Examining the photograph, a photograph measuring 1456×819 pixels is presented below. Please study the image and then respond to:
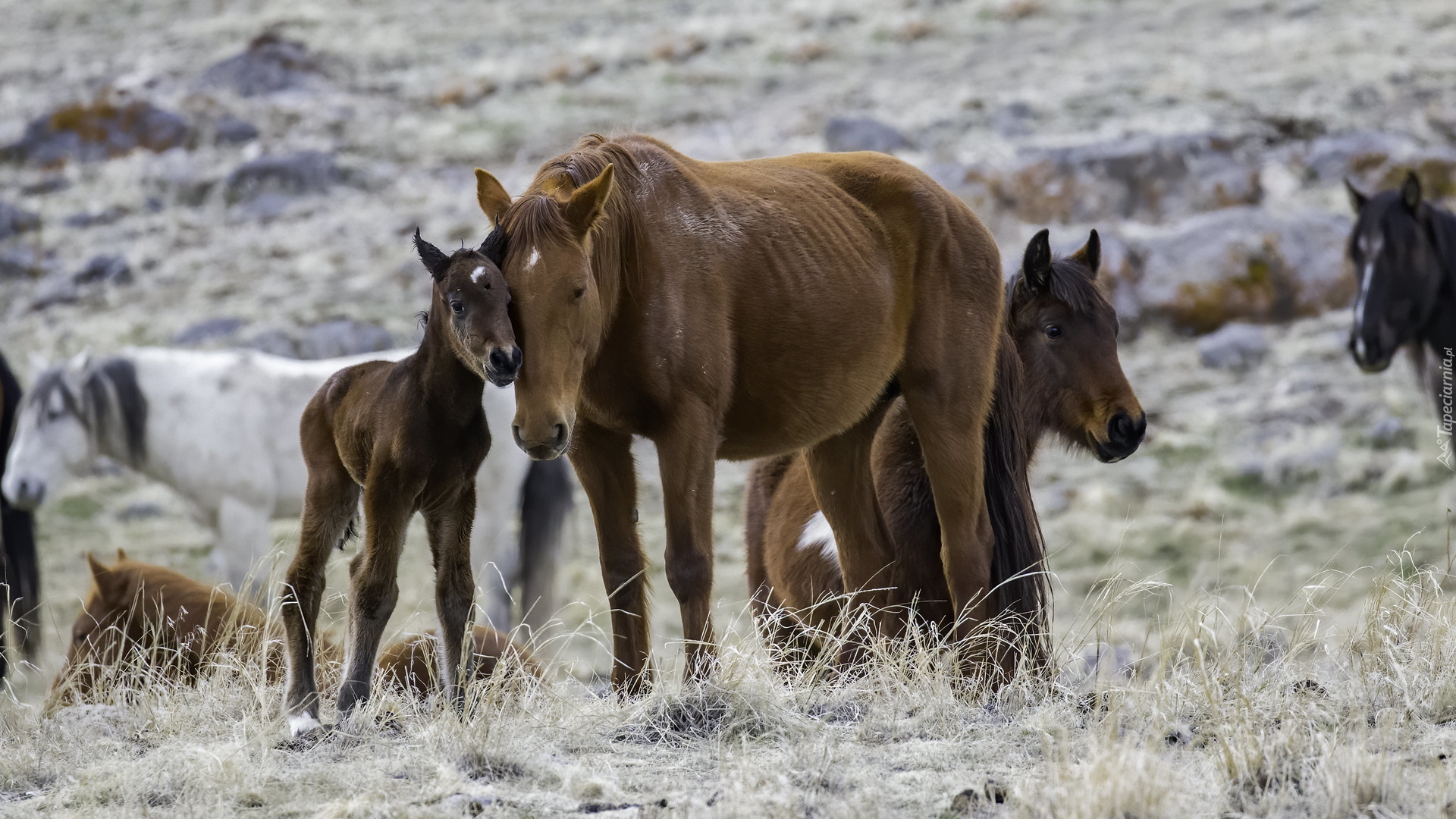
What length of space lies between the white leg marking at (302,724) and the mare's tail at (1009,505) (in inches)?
108

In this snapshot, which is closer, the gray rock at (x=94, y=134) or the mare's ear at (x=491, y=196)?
the mare's ear at (x=491, y=196)

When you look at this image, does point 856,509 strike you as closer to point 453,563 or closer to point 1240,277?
point 453,563

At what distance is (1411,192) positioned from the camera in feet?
30.5

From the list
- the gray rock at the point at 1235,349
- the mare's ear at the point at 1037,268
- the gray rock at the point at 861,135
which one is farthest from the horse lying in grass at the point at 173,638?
the gray rock at the point at 861,135

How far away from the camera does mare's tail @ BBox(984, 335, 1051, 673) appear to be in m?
5.30

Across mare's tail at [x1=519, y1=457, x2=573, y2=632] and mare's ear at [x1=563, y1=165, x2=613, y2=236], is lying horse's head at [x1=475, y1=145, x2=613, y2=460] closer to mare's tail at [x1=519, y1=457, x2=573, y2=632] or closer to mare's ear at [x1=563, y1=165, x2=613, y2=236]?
mare's ear at [x1=563, y1=165, x2=613, y2=236]

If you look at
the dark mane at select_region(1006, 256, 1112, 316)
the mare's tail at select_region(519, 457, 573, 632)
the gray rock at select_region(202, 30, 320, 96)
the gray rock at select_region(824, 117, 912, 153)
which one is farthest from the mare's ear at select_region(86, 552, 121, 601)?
the gray rock at select_region(202, 30, 320, 96)

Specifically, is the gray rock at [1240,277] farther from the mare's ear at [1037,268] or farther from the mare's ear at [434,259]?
the mare's ear at [434,259]

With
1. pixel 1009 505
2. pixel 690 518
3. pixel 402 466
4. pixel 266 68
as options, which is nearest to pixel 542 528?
pixel 1009 505

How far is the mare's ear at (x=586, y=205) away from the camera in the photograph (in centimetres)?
376

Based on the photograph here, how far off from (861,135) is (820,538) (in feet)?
54.5

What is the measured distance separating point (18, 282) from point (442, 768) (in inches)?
808

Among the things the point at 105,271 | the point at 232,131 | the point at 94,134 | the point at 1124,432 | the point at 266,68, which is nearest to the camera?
the point at 1124,432

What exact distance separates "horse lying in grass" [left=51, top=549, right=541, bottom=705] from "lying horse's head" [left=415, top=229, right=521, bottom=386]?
175cm
